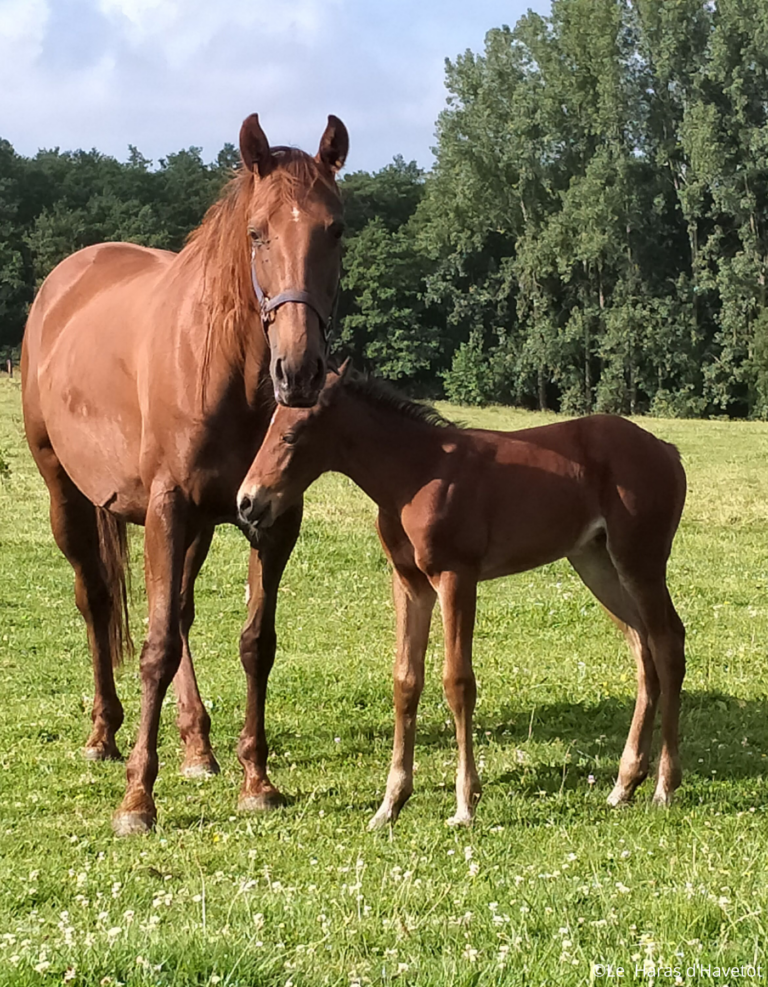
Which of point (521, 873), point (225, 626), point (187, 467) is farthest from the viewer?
point (225, 626)

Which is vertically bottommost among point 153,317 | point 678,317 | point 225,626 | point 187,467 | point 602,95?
point 225,626

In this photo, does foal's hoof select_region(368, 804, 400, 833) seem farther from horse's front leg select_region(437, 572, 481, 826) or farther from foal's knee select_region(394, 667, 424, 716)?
foal's knee select_region(394, 667, 424, 716)

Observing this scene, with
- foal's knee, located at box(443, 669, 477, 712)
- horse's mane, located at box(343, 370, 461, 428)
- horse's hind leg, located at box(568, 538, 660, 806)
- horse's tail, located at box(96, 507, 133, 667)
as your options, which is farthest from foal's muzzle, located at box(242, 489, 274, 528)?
horse's tail, located at box(96, 507, 133, 667)

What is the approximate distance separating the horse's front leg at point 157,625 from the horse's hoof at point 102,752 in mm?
1170

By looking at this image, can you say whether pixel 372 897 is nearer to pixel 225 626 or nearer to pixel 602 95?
pixel 225 626

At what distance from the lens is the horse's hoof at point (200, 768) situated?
5613mm

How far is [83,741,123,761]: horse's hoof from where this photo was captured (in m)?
5.93

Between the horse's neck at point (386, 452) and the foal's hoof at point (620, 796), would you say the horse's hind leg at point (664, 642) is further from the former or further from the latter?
the horse's neck at point (386, 452)

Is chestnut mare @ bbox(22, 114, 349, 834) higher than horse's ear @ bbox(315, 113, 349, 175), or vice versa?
horse's ear @ bbox(315, 113, 349, 175)

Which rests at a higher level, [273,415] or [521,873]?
[273,415]

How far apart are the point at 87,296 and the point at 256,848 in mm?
3925

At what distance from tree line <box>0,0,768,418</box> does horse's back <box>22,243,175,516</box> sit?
3404 centimetres

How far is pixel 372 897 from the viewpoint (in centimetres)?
353

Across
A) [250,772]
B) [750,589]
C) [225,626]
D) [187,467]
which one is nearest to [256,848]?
[250,772]
